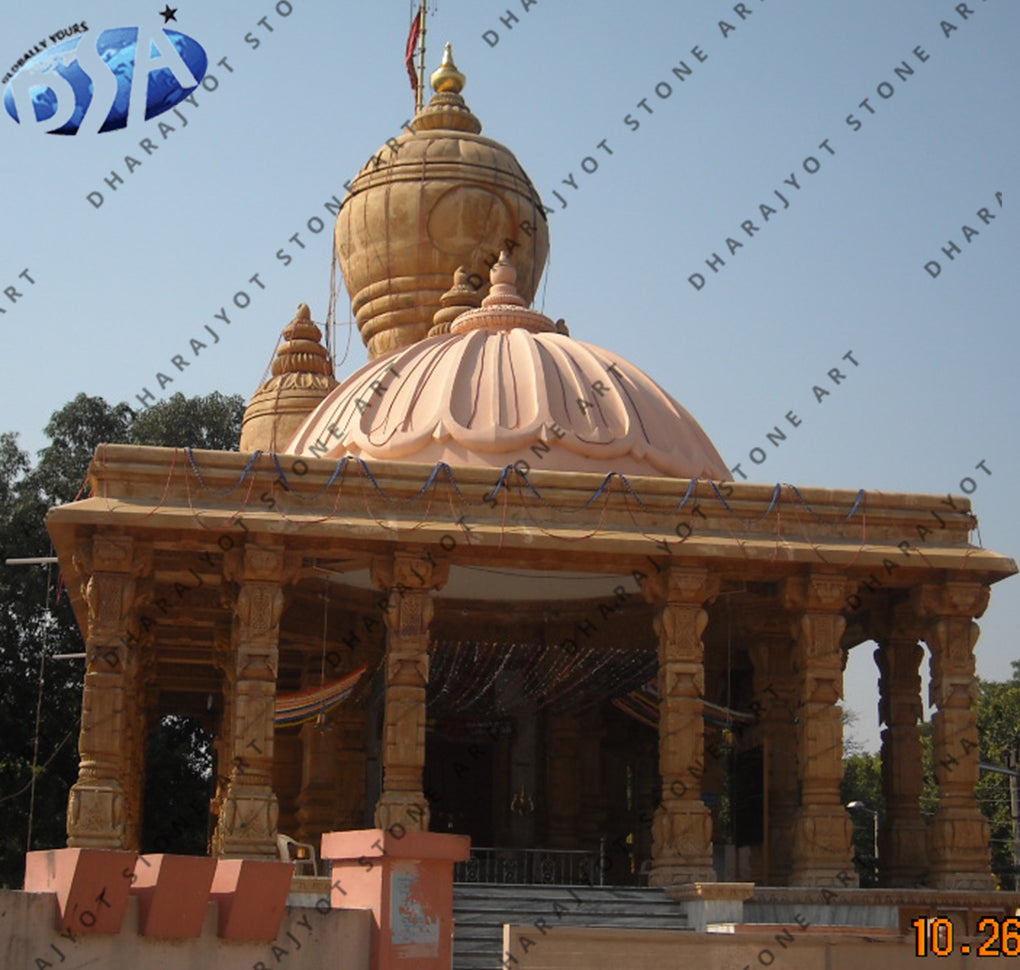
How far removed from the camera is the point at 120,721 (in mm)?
15148

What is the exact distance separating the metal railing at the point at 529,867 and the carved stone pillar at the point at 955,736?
4.20 m

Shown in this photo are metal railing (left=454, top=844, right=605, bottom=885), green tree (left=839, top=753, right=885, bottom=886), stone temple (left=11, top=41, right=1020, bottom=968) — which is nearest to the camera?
stone temple (left=11, top=41, right=1020, bottom=968)

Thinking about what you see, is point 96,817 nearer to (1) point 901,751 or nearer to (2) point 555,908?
(2) point 555,908

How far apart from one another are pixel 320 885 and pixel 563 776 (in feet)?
25.4

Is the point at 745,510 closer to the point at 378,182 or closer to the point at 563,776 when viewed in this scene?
the point at 563,776

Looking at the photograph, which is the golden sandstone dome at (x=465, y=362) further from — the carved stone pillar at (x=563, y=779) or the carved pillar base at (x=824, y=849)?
the carved pillar base at (x=824, y=849)

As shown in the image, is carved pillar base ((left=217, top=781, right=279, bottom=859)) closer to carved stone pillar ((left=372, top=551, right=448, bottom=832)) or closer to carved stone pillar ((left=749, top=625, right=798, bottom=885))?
carved stone pillar ((left=372, top=551, right=448, bottom=832))

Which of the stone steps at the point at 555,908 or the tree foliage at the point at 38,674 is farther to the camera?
the tree foliage at the point at 38,674

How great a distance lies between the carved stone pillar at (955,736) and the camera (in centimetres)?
1641

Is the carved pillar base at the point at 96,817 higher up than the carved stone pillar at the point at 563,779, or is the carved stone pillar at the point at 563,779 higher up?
the carved stone pillar at the point at 563,779

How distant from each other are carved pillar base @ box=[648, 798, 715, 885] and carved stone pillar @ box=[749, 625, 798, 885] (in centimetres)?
351

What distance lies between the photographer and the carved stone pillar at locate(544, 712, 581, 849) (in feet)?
69.3

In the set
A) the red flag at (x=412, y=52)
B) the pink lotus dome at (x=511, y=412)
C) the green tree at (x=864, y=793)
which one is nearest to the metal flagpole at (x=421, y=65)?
the red flag at (x=412, y=52)

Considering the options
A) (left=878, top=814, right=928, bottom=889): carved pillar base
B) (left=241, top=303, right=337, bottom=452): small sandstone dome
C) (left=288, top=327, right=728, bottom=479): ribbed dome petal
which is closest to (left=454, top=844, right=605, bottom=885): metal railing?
(left=878, top=814, right=928, bottom=889): carved pillar base
